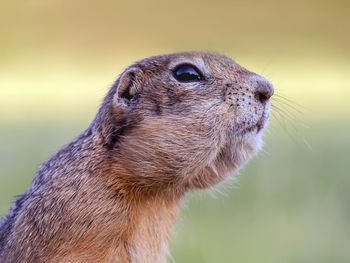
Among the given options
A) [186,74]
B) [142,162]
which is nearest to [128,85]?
[186,74]

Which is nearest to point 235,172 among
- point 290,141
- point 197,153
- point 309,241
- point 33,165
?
point 197,153

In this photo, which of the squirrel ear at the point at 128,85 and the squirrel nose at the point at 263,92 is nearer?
the squirrel nose at the point at 263,92

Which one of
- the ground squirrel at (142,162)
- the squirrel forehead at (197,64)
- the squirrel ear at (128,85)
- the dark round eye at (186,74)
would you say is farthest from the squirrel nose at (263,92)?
the squirrel ear at (128,85)

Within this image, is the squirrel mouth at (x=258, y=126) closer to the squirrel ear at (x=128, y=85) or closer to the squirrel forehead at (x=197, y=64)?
the squirrel forehead at (x=197, y=64)

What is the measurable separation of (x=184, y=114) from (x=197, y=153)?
0.68ft

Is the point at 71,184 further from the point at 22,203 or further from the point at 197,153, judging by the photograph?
the point at 197,153

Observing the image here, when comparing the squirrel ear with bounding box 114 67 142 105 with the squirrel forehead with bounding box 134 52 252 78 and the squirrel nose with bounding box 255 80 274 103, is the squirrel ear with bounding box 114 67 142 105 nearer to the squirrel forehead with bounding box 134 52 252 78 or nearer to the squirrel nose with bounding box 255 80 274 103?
the squirrel forehead with bounding box 134 52 252 78

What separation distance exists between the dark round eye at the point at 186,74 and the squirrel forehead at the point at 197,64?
0.02 m

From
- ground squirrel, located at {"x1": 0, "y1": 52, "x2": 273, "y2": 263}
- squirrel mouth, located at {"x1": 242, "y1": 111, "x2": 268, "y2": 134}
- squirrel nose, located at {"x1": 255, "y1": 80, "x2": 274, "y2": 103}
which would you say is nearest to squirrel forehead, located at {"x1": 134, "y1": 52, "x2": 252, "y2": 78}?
ground squirrel, located at {"x1": 0, "y1": 52, "x2": 273, "y2": 263}

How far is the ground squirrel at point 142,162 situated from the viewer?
3.98 meters

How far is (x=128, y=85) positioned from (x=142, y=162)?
17.3 inches

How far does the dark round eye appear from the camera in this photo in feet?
13.4

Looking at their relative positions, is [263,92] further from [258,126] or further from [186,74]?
[186,74]

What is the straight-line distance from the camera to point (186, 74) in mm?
4102
